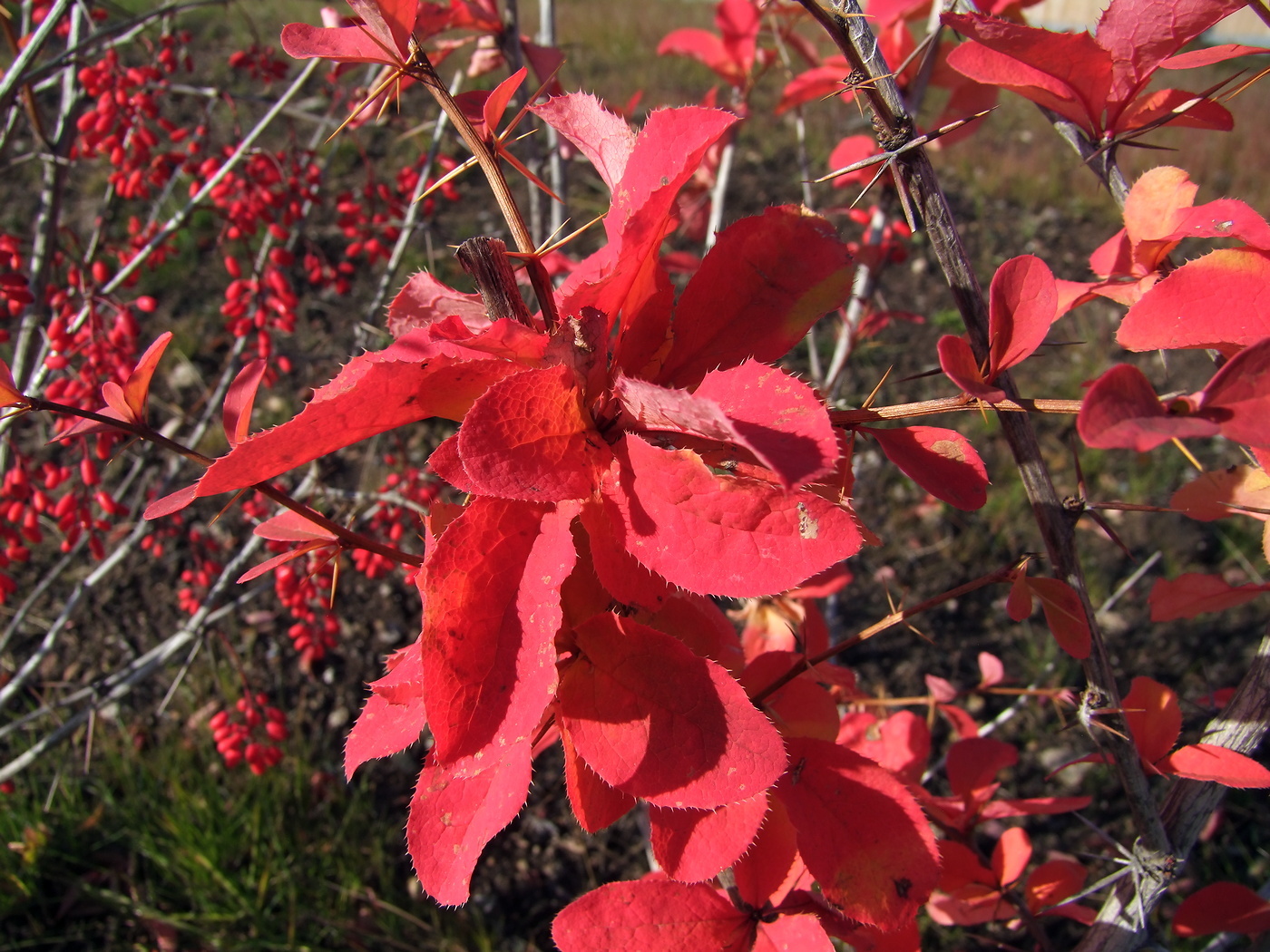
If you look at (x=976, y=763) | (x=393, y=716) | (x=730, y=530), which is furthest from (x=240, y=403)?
(x=976, y=763)

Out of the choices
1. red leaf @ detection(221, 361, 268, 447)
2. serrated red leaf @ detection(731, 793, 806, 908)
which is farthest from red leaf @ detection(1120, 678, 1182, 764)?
red leaf @ detection(221, 361, 268, 447)

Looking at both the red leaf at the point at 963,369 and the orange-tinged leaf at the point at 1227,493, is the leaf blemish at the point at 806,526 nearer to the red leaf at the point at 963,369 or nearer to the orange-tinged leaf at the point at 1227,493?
the red leaf at the point at 963,369

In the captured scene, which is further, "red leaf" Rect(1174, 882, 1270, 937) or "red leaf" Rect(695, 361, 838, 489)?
"red leaf" Rect(1174, 882, 1270, 937)

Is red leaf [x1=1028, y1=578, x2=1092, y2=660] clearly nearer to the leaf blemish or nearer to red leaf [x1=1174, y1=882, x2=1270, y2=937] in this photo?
the leaf blemish

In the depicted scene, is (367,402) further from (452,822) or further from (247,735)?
Answer: (247,735)

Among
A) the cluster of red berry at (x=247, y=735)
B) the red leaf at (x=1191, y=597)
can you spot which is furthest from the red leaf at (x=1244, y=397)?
the cluster of red berry at (x=247, y=735)

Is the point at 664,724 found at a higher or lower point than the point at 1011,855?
higher
